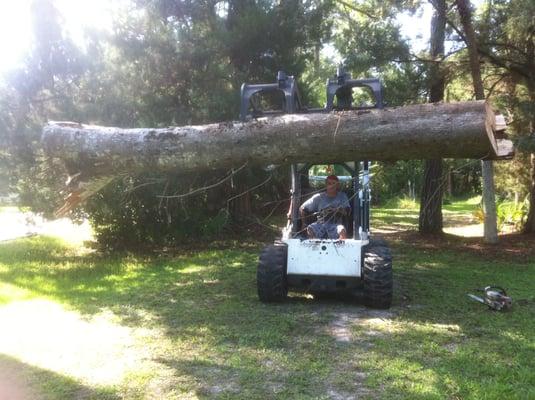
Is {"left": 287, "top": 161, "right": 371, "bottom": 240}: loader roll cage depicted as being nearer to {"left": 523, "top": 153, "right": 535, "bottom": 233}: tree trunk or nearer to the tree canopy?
the tree canopy

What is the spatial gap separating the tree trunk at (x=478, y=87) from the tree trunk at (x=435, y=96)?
0.75 m

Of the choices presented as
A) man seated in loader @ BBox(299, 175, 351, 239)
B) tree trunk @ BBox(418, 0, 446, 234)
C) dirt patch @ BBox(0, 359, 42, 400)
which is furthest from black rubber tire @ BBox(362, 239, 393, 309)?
tree trunk @ BBox(418, 0, 446, 234)

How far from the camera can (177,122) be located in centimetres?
1030

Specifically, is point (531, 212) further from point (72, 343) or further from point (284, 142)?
point (72, 343)

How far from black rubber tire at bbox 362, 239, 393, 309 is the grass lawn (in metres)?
0.14

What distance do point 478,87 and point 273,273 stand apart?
21.4 ft

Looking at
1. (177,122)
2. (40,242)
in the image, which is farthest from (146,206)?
(40,242)

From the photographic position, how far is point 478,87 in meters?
10.3

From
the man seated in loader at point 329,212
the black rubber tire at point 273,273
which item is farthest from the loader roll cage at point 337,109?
the black rubber tire at point 273,273

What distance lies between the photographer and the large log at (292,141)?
3846mm

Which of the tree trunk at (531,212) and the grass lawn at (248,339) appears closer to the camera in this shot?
the grass lawn at (248,339)

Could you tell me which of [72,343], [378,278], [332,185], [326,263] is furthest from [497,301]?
[72,343]

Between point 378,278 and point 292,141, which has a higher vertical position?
point 292,141

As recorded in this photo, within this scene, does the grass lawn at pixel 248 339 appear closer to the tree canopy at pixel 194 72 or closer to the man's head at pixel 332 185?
the man's head at pixel 332 185
